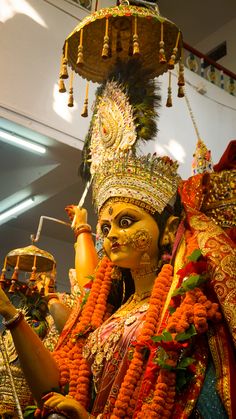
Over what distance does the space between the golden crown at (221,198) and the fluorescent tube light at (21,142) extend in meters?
2.81

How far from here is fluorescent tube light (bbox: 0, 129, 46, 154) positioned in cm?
521

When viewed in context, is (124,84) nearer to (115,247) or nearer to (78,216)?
(78,216)

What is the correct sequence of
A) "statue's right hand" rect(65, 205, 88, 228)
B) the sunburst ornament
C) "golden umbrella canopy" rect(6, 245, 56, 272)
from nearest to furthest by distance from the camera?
the sunburst ornament < "statue's right hand" rect(65, 205, 88, 228) < "golden umbrella canopy" rect(6, 245, 56, 272)

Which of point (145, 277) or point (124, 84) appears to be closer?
point (145, 277)

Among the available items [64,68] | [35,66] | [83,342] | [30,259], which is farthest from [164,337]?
[35,66]

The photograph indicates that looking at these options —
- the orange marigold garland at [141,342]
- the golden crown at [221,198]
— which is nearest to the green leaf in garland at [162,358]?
the orange marigold garland at [141,342]

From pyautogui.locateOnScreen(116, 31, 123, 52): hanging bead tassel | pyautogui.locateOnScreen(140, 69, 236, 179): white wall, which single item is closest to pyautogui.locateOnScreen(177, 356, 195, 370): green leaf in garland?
pyautogui.locateOnScreen(116, 31, 123, 52): hanging bead tassel

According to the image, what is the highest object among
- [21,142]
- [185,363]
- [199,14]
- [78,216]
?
[199,14]

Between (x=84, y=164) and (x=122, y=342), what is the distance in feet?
3.48

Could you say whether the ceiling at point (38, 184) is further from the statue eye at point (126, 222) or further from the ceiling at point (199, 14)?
the ceiling at point (199, 14)

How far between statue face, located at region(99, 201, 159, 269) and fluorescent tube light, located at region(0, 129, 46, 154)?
2780 mm

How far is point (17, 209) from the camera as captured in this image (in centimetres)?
643

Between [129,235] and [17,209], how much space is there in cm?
404

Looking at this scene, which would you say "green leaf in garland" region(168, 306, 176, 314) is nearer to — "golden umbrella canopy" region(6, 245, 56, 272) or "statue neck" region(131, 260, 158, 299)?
"statue neck" region(131, 260, 158, 299)
